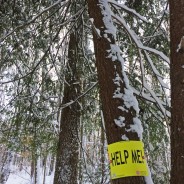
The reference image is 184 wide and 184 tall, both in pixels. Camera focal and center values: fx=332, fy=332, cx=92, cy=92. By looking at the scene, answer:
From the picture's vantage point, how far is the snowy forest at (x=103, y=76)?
75.0 inches

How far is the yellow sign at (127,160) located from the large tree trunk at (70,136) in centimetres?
284

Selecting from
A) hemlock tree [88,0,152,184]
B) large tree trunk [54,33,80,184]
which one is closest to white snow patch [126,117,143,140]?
hemlock tree [88,0,152,184]

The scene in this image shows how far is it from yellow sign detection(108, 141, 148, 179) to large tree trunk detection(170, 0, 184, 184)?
0.35 meters

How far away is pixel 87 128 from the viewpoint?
622 centimetres

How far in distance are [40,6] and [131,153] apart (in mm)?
3407

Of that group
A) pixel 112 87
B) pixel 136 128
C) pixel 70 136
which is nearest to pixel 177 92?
pixel 136 128

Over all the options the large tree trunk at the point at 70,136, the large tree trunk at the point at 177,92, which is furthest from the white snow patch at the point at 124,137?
the large tree trunk at the point at 70,136

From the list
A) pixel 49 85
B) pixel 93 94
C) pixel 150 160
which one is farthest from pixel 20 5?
pixel 150 160

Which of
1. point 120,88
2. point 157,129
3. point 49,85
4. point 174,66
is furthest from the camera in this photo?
point 49,85

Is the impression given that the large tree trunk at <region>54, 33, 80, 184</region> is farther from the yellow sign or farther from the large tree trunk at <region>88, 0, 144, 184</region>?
the yellow sign

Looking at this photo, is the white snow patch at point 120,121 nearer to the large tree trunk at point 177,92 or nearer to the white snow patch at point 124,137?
the white snow patch at point 124,137

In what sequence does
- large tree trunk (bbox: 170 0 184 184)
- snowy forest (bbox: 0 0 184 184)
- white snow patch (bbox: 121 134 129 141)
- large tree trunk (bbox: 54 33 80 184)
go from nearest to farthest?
large tree trunk (bbox: 170 0 184 184) < snowy forest (bbox: 0 0 184 184) < white snow patch (bbox: 121 134 129 141) < large tree trunk (bbox: 54 33 80 184)

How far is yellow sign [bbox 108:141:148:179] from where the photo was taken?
1916mm

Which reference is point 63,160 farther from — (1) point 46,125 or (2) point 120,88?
(2) point 120,88
